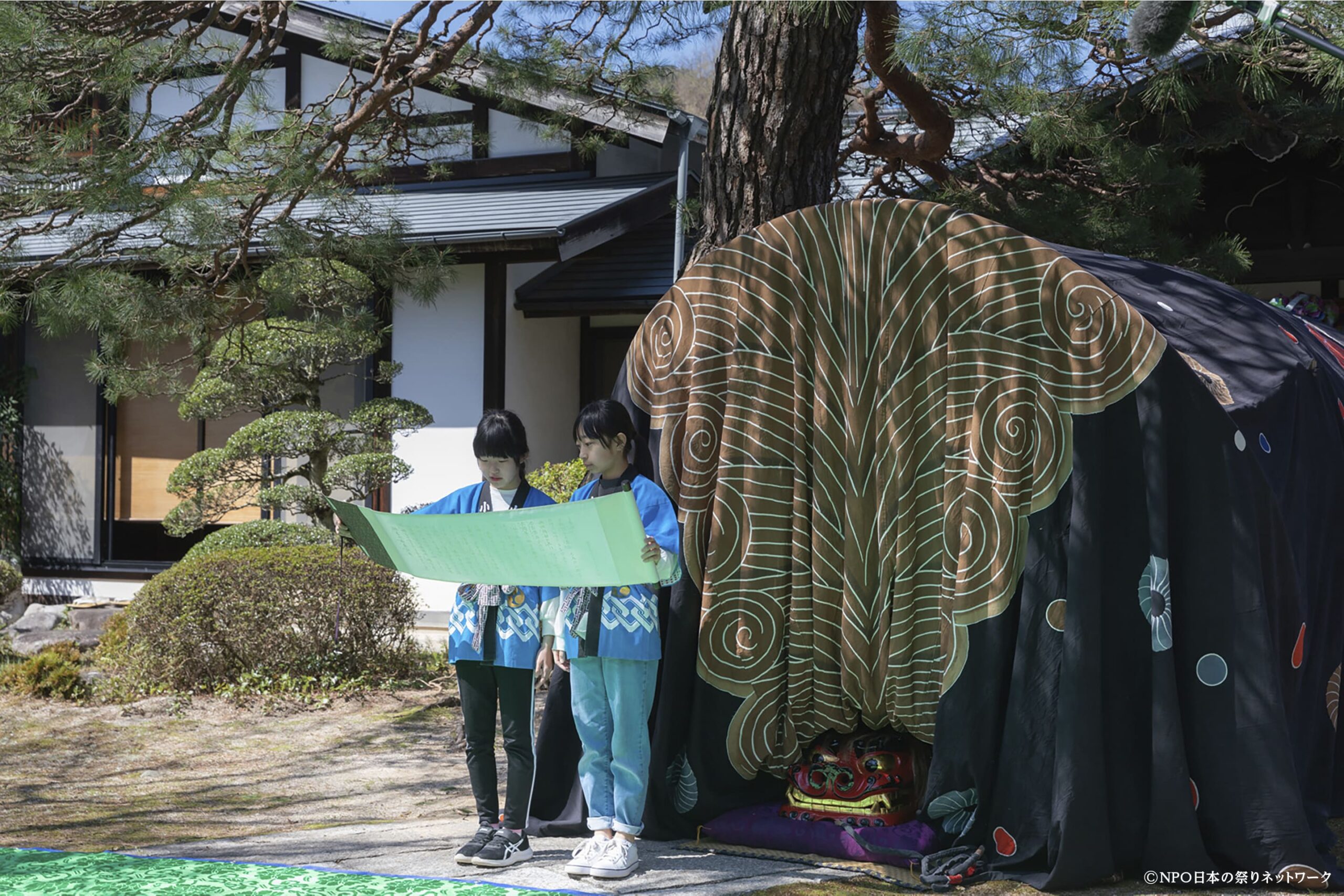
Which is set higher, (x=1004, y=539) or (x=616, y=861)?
(x=1004, y=539)

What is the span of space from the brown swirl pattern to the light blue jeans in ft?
1.71

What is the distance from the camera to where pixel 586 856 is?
12.8 ft

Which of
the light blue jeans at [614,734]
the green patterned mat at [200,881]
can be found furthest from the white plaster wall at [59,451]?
the light blue jeans at [614,734]

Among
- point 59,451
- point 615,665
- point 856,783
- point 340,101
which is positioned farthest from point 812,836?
point 59,451

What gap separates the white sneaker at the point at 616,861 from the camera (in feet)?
12.6

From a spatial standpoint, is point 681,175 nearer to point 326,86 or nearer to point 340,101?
point 340,101

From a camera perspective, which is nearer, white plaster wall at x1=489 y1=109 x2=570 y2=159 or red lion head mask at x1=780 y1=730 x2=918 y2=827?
red lion head mask at x1=780 y1=730 x2=918 y2=827

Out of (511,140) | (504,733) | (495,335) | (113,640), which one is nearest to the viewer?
(504,733)

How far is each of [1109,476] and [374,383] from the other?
7582mm

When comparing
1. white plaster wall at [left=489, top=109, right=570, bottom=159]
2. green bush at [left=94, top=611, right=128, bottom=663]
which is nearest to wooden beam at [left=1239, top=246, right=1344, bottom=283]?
white plaster wall at [left=489, top=109, right=570, bottom=159]

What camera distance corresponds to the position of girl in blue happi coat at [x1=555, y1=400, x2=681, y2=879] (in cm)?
397

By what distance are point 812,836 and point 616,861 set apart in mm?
805

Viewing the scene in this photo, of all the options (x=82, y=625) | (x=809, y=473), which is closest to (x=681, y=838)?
(x=809, y=473)

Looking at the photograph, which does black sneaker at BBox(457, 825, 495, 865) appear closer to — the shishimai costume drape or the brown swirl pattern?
the shishimai costume drape
